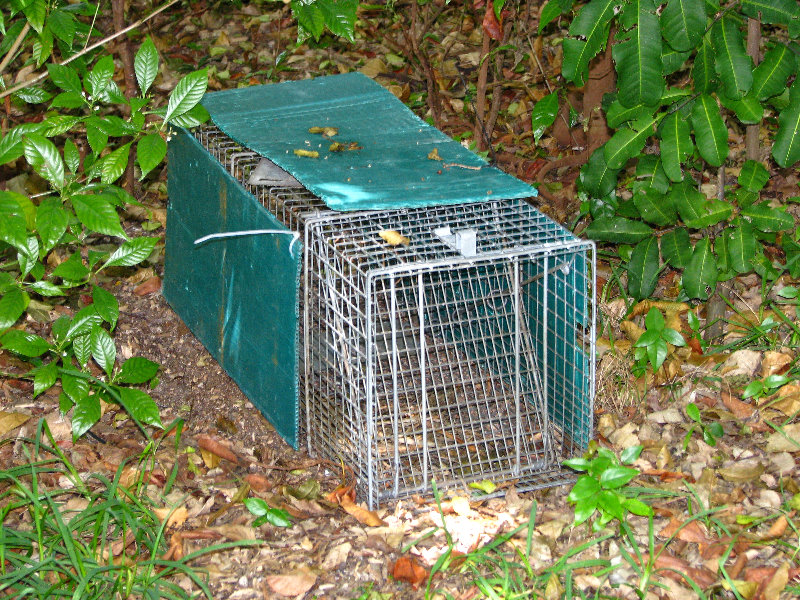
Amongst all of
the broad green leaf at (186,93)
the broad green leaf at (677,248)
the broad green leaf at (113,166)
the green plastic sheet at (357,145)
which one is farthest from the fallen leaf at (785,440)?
the broad green leaf at (113,166)

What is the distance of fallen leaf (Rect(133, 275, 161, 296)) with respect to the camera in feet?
14.6

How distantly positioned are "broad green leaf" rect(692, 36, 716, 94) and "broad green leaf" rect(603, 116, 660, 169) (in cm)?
20

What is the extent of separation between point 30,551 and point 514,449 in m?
1.58

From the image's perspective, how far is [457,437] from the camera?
3611 millimetres

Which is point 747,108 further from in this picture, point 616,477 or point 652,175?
point 616,477

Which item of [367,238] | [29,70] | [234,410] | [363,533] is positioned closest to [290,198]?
[367,238]

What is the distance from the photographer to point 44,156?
9.01 ft

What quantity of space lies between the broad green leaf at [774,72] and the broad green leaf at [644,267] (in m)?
0.70

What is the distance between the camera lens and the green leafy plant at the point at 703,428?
3.35 meters

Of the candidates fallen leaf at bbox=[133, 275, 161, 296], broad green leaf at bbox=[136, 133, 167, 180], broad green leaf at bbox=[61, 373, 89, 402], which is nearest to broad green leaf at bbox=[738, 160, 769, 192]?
broad green leaf at bbox=[136, 133, 167, 180]

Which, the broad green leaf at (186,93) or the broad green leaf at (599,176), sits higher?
the broad green leaf at (186,93)

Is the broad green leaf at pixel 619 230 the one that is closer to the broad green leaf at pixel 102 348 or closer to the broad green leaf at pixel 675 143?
the broad green leaf at pixel 675 143

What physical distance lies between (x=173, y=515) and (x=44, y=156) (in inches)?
44.6

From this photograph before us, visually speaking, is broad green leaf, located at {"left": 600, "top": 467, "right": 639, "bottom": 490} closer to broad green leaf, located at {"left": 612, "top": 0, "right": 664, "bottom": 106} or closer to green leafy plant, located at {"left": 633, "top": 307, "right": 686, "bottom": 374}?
green leafy plant, located at {"left": 633, "top": 307, "right": 686, "bottom": 374}
